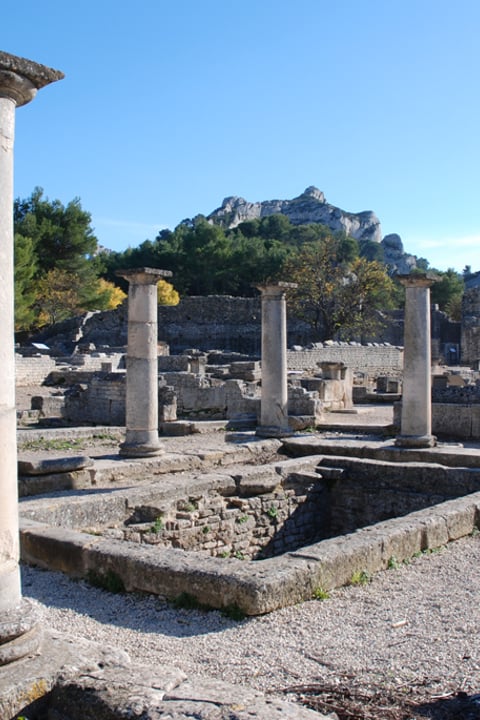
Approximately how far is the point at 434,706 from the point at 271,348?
35.7 feet

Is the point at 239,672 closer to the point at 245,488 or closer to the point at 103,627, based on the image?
the point at 103,627

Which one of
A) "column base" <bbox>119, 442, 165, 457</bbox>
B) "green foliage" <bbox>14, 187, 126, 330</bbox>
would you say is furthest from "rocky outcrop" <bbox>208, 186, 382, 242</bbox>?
"column base" <bbox>119, 442, 165, 457</bbox>

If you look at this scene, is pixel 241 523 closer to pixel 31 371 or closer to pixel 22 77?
pixel 22 77

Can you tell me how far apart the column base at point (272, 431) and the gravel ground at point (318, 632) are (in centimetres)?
742

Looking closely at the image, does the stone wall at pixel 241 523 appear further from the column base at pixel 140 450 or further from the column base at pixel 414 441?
the column base at pixel 140 450

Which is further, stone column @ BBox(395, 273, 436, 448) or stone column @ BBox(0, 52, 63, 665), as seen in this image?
stone column @ BBox(395, 273, 436, 448)

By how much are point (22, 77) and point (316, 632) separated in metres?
3.83

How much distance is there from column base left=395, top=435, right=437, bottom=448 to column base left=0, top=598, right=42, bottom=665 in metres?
9.38

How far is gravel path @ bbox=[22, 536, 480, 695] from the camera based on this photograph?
442 centimetres

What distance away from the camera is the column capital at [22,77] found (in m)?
4.09

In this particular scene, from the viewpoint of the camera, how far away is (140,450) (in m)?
11.8

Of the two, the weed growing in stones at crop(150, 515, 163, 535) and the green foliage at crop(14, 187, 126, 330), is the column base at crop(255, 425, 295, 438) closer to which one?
the weed growing in stones at crop(150, 515, 163, 535)

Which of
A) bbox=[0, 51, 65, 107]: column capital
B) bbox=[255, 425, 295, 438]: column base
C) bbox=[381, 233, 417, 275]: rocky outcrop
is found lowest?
bbox=[255, 425, 295, 438]: column base

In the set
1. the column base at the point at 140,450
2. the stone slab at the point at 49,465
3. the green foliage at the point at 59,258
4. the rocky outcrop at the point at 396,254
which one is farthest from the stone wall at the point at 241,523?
the rocky outcrop at the point at 396,254
